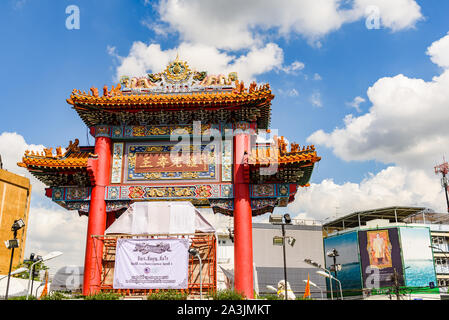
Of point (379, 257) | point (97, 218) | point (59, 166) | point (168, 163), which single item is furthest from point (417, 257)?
point (59, 166)

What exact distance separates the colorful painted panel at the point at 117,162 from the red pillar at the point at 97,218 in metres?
0.22

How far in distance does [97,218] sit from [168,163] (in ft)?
12.6

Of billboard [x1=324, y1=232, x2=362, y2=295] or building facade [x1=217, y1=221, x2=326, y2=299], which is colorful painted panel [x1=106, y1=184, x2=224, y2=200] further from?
building facade [x1=217, y1=221, x2=326, y2=299]

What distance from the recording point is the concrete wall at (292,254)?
63.9 metres

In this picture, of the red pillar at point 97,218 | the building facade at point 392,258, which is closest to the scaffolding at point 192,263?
the red pillar at point 97,218

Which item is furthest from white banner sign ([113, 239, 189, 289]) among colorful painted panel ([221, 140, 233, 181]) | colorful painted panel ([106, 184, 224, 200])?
colorful painted panel ([221, 140, 233, 181])

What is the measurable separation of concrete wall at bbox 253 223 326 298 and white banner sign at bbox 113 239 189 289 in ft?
158

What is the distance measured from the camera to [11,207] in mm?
56375

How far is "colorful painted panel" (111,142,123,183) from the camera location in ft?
62.1

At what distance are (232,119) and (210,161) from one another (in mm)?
2201

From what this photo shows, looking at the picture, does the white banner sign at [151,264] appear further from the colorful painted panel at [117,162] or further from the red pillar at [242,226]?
the colorful painted panel at [117,162]

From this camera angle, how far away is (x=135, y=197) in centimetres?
1853

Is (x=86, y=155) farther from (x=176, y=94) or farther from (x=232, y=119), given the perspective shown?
(x=232, y=119)

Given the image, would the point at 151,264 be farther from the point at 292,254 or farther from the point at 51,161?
the point at 292,254
